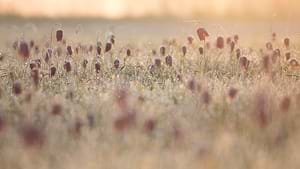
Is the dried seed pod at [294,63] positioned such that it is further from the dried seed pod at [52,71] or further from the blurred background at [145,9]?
the blurred background at [145,9]

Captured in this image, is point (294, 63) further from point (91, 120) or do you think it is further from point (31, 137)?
point (31, 137)

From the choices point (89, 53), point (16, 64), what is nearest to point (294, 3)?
point (89, 53)

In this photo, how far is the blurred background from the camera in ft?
58.2

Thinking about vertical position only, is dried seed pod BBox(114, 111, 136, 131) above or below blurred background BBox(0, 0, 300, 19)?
below

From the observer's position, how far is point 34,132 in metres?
3.62

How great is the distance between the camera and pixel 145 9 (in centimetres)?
2039

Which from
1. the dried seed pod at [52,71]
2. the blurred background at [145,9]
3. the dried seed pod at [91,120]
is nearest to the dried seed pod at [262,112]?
the dried seed pod at [91,120]

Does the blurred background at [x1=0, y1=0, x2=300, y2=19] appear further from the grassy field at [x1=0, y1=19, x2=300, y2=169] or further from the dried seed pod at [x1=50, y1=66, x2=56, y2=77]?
the dried seed pod at [x1=50, y1=66, x2=56, y2=77]

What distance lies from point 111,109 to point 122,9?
15.0 m

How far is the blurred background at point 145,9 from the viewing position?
17.7 meters

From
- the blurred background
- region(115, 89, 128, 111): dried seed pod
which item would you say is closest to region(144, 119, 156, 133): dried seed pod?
region(115, 89, 128, 111): dried seed pod

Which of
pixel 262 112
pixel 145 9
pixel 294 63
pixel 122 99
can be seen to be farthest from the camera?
pixel 145 9

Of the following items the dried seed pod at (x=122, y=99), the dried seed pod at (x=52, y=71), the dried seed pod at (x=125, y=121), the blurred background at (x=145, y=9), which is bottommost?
the dried seed pod at (x=125, y=121)

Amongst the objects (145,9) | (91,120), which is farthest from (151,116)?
(145,9)
